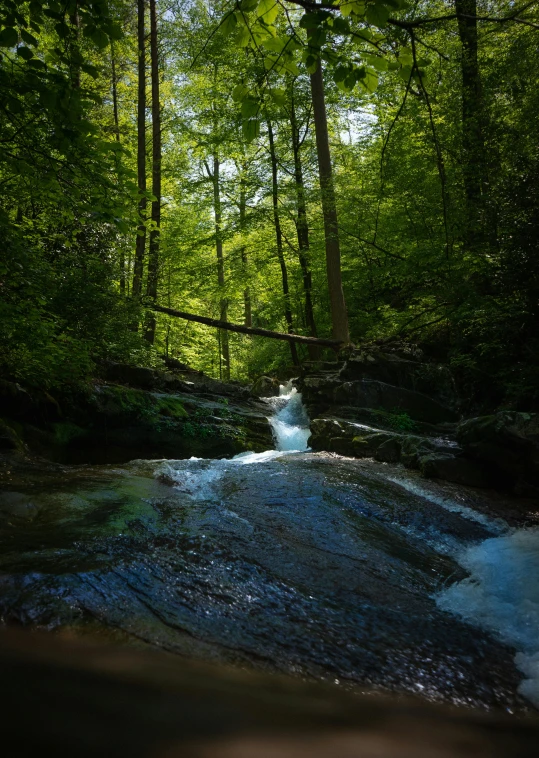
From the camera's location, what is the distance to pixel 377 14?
1868mm

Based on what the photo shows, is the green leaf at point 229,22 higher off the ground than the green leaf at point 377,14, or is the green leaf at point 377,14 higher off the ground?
the green leaf at point 229,22

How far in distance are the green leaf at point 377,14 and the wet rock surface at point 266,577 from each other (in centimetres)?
312

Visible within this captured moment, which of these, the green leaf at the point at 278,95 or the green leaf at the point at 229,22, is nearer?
the green leaf at the point at 229,22

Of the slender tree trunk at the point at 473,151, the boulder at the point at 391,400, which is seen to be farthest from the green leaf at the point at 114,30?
the boulder at the point at 391,400

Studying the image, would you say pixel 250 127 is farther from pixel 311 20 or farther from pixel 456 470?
pixel 456 470

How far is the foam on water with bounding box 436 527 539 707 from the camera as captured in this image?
2596 mm

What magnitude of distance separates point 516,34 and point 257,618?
13.0m

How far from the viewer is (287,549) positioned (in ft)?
12.2

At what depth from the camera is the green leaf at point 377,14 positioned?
1.86 m

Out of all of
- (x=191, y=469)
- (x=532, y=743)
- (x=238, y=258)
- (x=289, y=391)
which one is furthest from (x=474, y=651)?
(x=238, y=258)

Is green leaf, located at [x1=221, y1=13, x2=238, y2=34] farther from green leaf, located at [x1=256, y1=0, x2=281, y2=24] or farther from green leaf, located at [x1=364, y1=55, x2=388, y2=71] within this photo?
green leaf, located at [x1=364, y1=55, x2=388, y2=71]

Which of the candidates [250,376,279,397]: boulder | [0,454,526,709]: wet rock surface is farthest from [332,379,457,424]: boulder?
[0,454,526,709]: wet rock surface

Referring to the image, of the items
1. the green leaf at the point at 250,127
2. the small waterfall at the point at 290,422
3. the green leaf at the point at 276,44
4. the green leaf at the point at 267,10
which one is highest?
the green leaf at the point at 267,10

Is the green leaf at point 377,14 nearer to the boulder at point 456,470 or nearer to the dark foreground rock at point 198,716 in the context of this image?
the dark foreground rock at point 198,716
